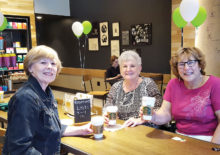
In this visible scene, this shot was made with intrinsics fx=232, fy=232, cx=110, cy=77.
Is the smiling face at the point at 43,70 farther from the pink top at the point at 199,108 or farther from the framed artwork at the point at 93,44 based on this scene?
the framed artwork at the point at 93,44

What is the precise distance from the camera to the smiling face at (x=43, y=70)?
1583mm

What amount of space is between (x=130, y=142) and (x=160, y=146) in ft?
0.71

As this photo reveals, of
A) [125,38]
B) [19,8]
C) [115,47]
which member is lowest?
[115,47]

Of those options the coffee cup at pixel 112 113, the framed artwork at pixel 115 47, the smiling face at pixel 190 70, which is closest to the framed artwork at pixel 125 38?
the framed artwork at pixel 115 47

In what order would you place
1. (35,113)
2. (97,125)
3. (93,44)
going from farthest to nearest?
(93,44)
(97,125)
(35,113)

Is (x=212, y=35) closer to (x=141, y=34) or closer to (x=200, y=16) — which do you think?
(x=200, y=16)

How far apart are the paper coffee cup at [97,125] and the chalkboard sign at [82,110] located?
318mm

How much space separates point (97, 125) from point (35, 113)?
0.51 meters

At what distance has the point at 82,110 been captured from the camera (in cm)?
208

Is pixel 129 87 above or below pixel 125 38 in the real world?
below

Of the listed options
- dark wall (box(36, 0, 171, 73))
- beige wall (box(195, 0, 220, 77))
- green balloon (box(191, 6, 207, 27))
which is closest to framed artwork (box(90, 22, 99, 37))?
dark wall (box(36, 0, 171, 73))

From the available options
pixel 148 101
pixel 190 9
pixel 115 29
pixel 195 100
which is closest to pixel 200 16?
pixel 190 9

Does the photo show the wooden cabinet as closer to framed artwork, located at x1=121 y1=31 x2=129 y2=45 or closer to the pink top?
framed artwork, located at x1=121 y1=31 x2=129 y2=45

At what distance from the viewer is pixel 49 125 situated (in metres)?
1.51
